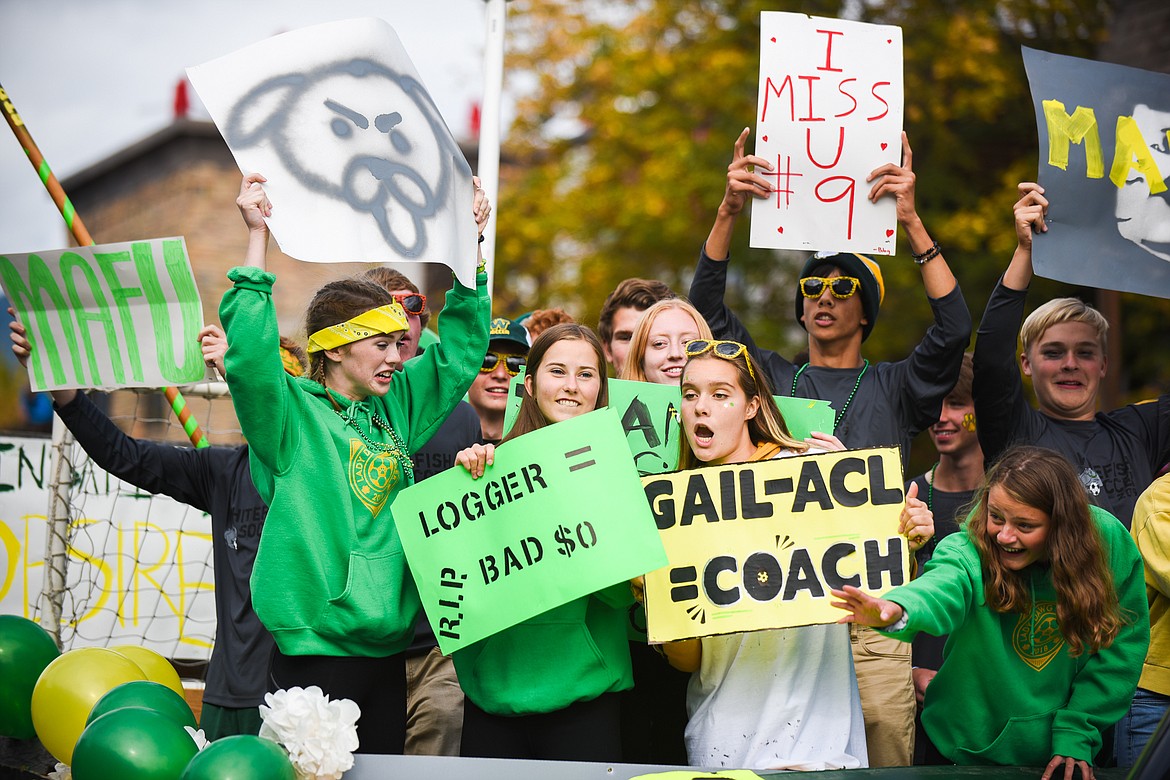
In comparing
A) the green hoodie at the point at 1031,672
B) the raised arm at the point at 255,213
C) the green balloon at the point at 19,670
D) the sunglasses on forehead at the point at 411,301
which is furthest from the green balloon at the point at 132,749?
the green hoodie at the point at 1031,672

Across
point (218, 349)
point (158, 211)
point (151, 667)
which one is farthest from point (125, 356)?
point (158, 211)

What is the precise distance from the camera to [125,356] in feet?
15.6

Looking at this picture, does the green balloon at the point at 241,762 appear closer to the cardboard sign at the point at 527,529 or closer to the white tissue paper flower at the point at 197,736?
the white tissue paper flower at the point at 197,736

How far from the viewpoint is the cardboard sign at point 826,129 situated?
4.75 meters

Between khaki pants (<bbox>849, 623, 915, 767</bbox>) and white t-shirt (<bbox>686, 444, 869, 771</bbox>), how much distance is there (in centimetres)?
68

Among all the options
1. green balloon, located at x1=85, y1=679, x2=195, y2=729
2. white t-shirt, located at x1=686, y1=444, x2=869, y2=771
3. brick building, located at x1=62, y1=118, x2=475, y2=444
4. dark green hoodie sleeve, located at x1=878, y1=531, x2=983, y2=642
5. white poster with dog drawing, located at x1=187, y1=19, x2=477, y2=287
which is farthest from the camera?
brick building, located at x1=62, y1=118, x2=475, y2=444

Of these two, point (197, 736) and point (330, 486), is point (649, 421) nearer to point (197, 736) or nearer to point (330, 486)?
point (330, 486)

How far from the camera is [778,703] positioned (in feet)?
11.5

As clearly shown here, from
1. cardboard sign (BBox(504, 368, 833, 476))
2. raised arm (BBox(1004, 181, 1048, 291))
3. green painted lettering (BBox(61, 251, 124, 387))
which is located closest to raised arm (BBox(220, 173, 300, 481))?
cardboard sign (BBox(504, 368, 833, 476))

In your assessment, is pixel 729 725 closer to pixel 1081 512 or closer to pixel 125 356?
pixel 1081 512

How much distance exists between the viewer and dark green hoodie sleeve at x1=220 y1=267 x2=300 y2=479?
138 inches

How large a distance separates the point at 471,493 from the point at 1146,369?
38.0 ft

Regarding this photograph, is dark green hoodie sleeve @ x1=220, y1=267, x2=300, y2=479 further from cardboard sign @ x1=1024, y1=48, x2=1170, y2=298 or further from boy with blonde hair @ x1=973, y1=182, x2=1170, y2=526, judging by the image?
cardboard sign @ x1=1024, y1=48, x2=1170, y2=298

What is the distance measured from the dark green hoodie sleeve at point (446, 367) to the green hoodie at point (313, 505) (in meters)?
0.21
